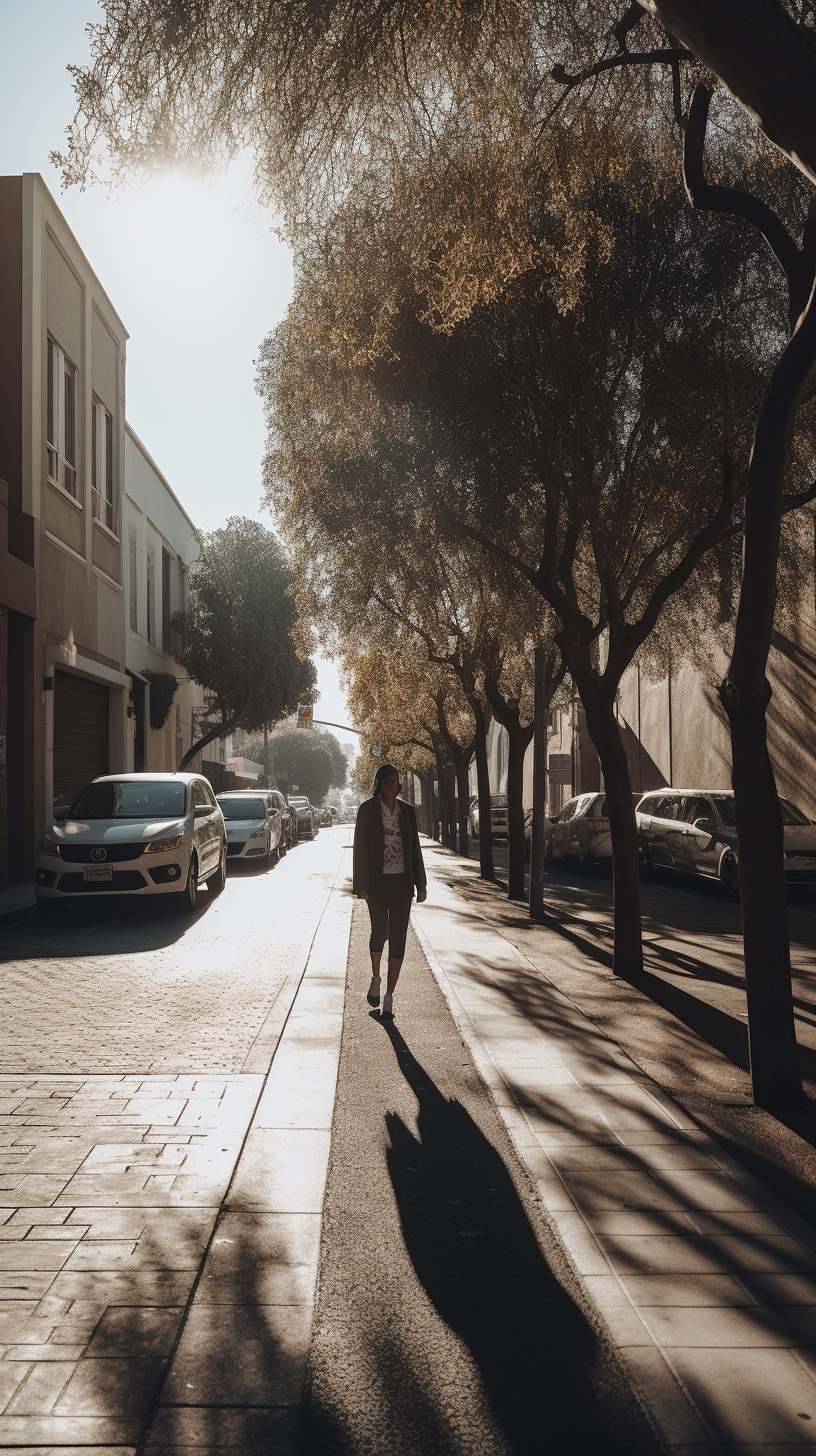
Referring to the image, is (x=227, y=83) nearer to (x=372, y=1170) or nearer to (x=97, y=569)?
(x=372, y=1170)

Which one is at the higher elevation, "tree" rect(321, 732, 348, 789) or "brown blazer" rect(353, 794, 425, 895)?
"tree" rect(321, 732, 348, 789)

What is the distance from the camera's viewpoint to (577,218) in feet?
27.1

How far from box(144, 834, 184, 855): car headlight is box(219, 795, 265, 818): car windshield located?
10.7 meters

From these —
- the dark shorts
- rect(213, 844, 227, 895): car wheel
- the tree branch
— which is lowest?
rect(213, 844, 227, 895): car wheel

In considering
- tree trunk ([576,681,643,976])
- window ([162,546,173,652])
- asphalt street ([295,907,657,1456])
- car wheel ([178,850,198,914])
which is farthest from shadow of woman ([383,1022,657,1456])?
window ([162,546,173,652])

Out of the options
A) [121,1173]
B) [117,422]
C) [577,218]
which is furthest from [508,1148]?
[117,422]

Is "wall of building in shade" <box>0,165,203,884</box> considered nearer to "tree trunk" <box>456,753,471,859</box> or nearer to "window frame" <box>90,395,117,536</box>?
"window frame" <box>90,395,117,536</box>

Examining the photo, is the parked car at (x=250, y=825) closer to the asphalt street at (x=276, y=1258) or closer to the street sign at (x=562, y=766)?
the asphalt street at (x=276, y=1258)

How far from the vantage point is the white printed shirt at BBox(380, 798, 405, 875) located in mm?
7945

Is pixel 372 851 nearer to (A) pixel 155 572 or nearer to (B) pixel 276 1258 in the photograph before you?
(B) pixel 276 1258

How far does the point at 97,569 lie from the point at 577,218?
17.6 m

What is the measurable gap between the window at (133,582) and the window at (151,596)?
7.33 ft

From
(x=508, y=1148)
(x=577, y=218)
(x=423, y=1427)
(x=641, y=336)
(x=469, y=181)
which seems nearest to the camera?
(x=423, y=1427)

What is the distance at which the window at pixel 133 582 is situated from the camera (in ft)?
102
